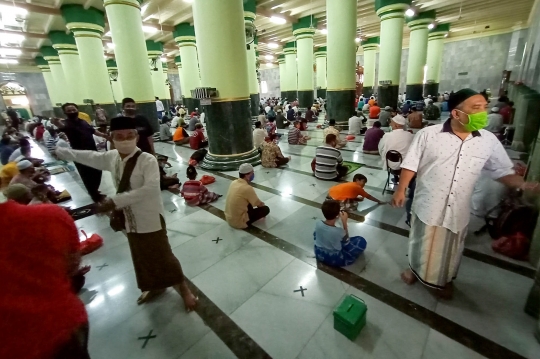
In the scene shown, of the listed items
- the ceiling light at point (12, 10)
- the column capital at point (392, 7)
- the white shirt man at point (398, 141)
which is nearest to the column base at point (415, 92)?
the column capital at point (392, 7)

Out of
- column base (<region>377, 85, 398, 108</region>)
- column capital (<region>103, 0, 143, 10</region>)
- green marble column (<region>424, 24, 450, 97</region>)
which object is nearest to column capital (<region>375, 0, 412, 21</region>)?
column base (<region>377, 85, 398, 108</region>)

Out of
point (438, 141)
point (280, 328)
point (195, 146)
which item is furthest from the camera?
point (195, 146)

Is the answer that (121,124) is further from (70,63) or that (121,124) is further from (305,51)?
(70,63)

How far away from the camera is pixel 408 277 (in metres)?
2.19

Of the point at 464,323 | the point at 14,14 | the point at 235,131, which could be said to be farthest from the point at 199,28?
the point at 14,14

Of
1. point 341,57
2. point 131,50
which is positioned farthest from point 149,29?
point 341,57

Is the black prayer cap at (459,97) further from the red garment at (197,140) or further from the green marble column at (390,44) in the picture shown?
the green marble column at (390,44)

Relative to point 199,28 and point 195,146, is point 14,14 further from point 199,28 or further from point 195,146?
point 199,28

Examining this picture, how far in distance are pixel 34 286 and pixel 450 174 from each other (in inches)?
88.6

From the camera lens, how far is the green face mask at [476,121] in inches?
63.6

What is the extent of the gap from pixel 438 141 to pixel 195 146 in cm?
664

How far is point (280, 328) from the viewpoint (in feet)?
6.09

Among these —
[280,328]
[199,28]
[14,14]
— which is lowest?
[280,328]

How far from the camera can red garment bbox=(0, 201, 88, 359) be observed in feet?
2.91
